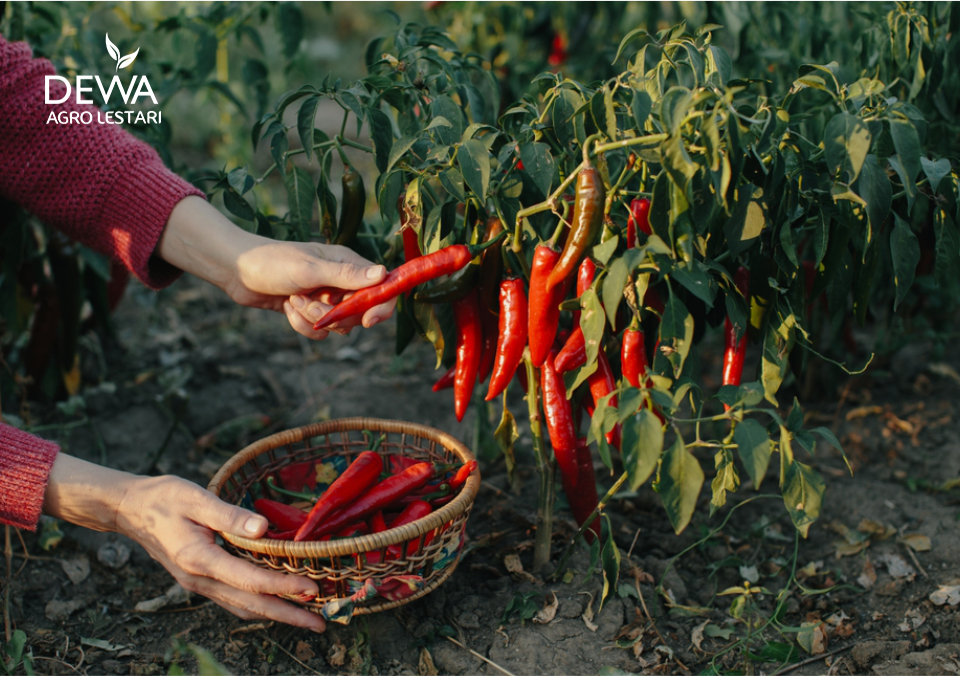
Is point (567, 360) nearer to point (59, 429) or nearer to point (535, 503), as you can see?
point (535, 503)

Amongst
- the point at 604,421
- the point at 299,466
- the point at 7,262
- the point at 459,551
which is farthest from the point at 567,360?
the point at 7,262

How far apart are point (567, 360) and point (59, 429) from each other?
208cm

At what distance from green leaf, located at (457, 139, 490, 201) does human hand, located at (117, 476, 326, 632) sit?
865 millimetres

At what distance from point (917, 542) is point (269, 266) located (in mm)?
1994

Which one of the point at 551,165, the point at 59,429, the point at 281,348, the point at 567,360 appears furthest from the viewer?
the point at 281,348

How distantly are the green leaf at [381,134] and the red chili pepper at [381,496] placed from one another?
0.78 meters

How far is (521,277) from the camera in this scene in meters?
1.75

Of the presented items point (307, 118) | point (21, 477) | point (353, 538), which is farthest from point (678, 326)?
point (21, 477)

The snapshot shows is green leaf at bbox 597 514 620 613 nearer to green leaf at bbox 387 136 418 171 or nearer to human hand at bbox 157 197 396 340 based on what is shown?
human hand at bbox 157 197 396 340

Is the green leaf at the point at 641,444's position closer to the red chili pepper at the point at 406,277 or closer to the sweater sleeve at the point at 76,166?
the red chili pepper at the point at 406,277

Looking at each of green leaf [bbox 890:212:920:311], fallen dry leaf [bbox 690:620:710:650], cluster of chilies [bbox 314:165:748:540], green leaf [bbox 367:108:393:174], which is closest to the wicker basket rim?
cluster of chilies [bbox 314:165:748:540]

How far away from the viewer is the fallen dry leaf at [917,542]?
217 cm

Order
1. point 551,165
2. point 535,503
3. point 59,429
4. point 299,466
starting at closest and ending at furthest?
point 551,165, point 299,466, point 535,503, point 59,429

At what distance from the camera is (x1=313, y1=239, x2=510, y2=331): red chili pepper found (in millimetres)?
1628
